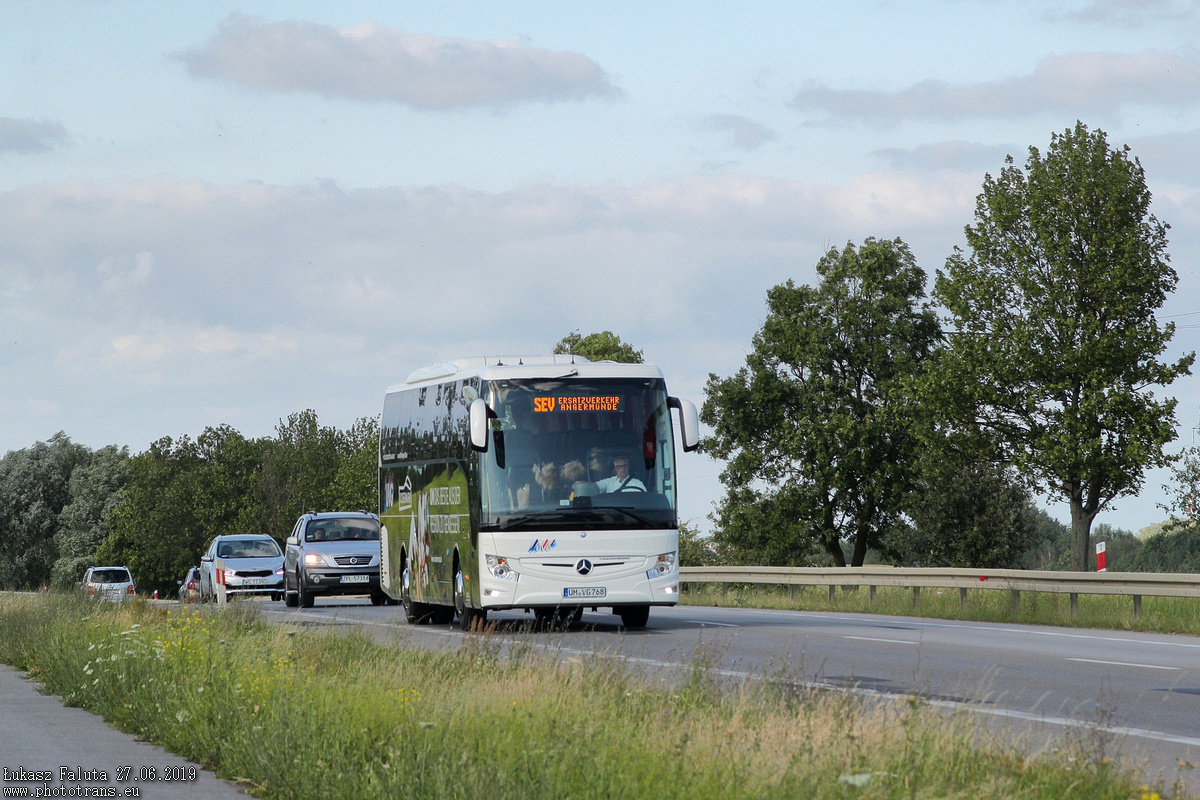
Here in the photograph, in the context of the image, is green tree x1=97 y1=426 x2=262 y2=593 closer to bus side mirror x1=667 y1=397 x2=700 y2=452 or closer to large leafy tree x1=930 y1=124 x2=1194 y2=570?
large leafy tree x1=930 y1=124 x2=1194 y2=570

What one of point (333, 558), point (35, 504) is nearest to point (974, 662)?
point (333, 558)

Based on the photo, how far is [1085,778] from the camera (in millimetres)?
7090

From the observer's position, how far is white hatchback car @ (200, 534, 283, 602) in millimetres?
36906

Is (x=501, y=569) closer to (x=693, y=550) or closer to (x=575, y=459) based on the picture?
(x=575, y=459)

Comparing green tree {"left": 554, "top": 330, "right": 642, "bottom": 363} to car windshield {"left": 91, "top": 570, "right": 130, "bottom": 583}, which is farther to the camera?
green tree {"left": 554, "top": 330, "right": 642, "bottom": 363}

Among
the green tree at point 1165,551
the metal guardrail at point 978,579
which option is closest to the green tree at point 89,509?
the green tree at point 1165,551

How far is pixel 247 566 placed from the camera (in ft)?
122

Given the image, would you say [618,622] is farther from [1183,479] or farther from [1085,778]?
[1183,479]

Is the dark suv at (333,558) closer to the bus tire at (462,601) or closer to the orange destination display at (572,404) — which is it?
the bus tire at (462,601)

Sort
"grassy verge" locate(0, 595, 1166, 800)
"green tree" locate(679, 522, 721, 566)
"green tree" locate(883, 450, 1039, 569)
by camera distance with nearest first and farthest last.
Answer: "grassy verge" locate(0, 595, 1166, 800), "green tree" locate(883, 450, 1039, 569), "green tree" locate(679, 522, 721, 566)

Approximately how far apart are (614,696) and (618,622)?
14.2m

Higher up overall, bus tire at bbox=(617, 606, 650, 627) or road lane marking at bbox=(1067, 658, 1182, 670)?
bus tire at bbox=(617, 606, 650, 627)

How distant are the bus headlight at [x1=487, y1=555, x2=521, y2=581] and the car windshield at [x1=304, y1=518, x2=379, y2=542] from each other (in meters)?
13.9

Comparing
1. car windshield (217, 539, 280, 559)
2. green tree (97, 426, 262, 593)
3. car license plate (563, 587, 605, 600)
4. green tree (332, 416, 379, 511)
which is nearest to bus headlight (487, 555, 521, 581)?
car license plate (563, 587, 605, 600)
